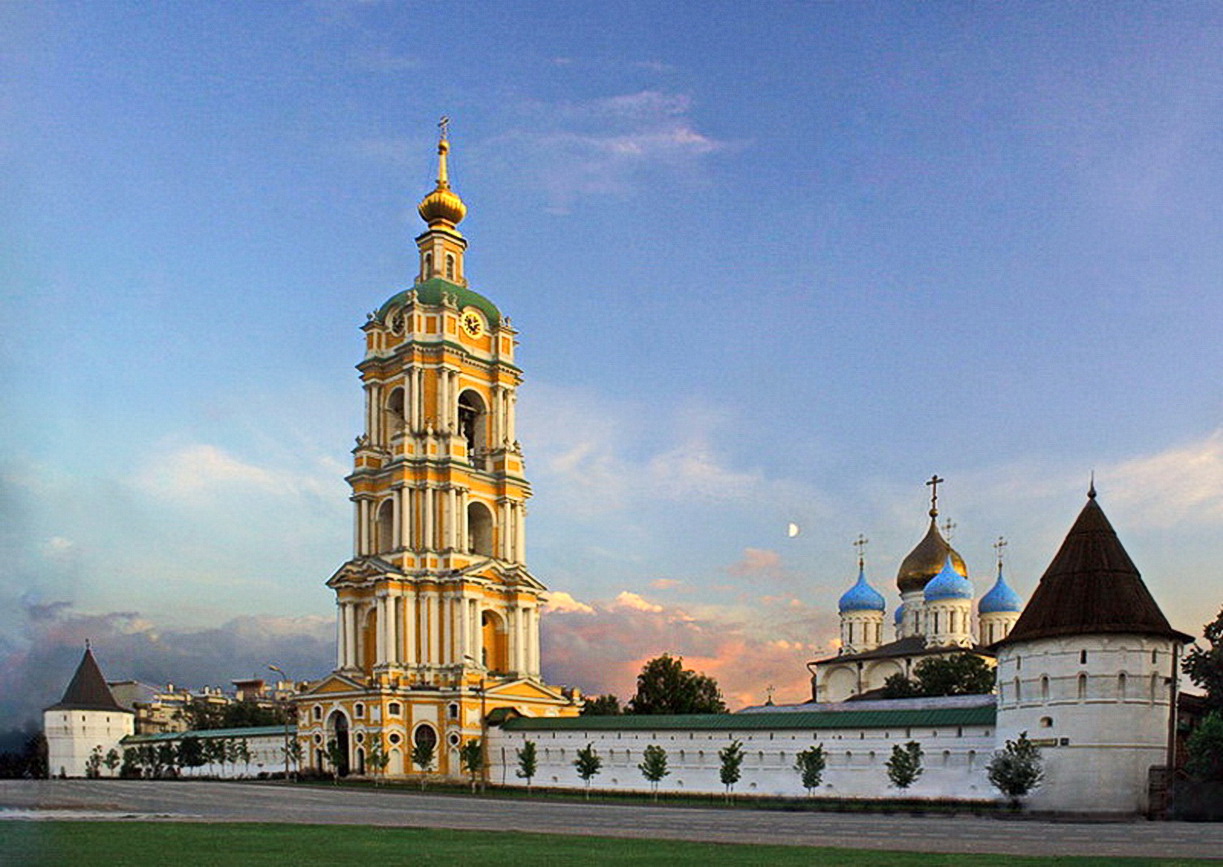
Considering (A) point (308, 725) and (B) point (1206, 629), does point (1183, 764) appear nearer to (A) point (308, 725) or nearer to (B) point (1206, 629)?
(B) point (1206, 629)

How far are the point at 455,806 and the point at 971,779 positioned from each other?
19.9 m

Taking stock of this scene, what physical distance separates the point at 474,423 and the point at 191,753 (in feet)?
111

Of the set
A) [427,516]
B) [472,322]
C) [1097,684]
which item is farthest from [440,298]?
[1097,684]

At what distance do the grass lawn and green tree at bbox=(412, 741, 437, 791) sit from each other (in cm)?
4066

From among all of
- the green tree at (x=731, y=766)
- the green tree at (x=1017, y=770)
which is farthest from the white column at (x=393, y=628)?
the green tree at (x=1017, y=770)

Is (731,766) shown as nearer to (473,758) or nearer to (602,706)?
(473,758)

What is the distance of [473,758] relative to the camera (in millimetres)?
67188

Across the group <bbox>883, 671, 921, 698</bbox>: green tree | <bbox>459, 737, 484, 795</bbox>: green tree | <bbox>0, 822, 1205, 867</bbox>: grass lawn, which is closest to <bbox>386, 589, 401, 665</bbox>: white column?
<bbox>459, 737, 484, 795</bbox>: green tree

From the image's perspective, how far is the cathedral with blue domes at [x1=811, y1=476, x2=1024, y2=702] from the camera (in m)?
93.6

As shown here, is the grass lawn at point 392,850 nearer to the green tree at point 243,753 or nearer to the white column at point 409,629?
the white column at point 409,629

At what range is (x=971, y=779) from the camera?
155ft

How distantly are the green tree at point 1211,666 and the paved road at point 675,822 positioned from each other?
22.8 ft

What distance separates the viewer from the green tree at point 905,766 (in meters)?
47.6

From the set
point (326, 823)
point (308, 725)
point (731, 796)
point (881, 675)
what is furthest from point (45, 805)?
point (881, 675)
